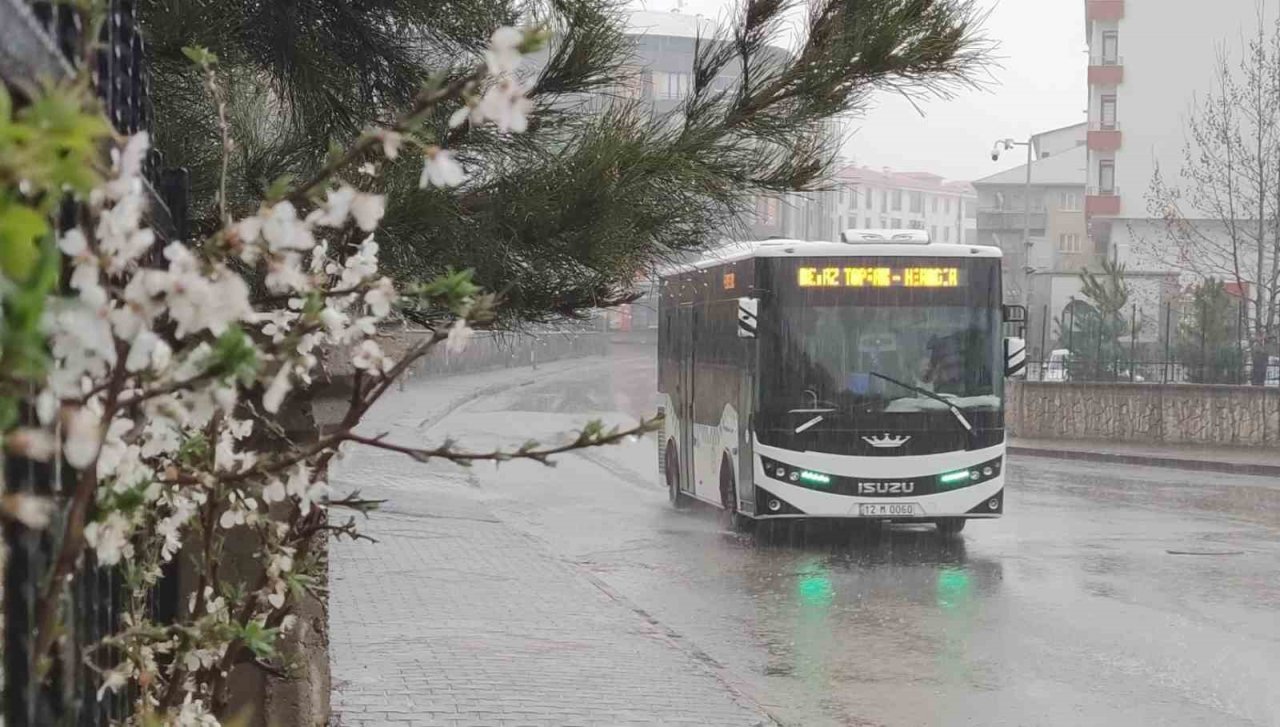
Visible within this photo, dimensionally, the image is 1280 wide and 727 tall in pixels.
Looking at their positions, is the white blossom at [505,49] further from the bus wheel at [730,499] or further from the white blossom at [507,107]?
the bus wheel at [730,499]

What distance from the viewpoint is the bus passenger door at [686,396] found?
2044 cm

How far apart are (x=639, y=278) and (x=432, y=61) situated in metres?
1.24

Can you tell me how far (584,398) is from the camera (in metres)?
50.5

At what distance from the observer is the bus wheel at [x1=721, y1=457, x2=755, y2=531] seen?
710 inches

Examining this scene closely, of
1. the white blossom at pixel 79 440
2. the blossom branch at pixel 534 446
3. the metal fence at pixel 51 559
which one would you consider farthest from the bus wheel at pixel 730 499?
the white blossom at pixel 79 440

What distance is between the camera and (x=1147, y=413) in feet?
113

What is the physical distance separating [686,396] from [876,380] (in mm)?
4590

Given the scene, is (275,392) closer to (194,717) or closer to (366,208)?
(366,208)

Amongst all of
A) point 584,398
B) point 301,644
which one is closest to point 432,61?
point 301,644

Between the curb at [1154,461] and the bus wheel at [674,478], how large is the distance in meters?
10.9

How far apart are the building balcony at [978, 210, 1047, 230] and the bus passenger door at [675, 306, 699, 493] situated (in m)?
105

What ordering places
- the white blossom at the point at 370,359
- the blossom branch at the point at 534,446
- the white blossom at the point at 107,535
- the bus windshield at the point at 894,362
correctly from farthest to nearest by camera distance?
the bus windshield at the point at 894,362, the white blossom at the point at 370,359, the blossom branch at the point at 534,446, the white blossom at the point at 107,535

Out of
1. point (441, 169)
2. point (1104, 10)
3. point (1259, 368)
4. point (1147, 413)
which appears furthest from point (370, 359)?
point (1104, 10)

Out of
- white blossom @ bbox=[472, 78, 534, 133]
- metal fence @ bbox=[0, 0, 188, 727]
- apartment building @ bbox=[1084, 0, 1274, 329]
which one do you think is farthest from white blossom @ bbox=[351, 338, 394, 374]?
apartment building @ bbox=[1084, 0, 1274, 329]
